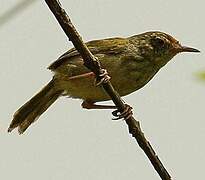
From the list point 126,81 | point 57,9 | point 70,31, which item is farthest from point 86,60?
point 126,81

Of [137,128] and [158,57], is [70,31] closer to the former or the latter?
[137,128]

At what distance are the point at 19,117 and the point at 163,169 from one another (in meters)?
2.86

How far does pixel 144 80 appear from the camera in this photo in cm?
488

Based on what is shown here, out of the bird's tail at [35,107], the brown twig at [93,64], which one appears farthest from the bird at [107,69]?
the brown twig at [93,64]

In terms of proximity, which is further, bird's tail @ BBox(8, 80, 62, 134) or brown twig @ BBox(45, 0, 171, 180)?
bird's tail @ BBox(8, 80, 62, 134)

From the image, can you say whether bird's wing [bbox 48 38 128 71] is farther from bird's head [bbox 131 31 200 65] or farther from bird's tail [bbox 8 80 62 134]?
bird's tail [bbox 8 80 62 134]

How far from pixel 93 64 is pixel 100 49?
277 centimetres

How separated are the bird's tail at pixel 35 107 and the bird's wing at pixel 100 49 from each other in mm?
462

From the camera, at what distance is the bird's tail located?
5243 mm

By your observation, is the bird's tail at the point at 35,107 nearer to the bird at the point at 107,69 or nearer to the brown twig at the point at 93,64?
the bird at the point at 107,69

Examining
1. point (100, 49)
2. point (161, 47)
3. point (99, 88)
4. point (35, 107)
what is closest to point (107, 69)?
point (99, 88)

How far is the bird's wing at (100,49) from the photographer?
4824 mm

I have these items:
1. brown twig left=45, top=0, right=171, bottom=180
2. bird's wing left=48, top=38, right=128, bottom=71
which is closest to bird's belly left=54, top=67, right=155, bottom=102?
bird's wing left=48, top=38, right=128, bottom=71

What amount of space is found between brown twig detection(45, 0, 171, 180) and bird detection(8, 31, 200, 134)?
1574 millimetres
